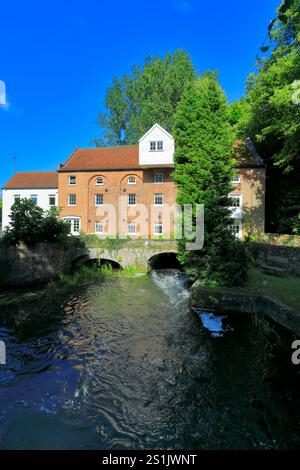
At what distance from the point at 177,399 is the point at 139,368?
1.43 m

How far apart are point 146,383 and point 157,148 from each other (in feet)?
74.0

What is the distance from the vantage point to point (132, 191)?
26656 millimetres

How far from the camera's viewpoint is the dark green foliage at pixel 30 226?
50.9 feet

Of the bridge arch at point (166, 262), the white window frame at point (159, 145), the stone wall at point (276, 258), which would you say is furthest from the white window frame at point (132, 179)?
the stone wall at point (276, 258)

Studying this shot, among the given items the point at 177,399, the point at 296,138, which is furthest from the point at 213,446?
the point at 296,138

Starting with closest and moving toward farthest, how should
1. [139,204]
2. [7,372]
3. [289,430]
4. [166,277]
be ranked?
[289,430] < [7,372] < [166,277] < [139,204]

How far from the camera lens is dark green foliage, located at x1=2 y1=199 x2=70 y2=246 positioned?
1552 cm

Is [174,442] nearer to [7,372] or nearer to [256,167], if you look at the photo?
[7,372]

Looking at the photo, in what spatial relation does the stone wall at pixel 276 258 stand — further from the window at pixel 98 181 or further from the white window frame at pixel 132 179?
the window at pixel 98 181

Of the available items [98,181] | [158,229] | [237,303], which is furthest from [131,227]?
[237,303]

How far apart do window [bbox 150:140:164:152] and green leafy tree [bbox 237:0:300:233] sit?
7383 mm

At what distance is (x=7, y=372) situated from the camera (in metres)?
5.99

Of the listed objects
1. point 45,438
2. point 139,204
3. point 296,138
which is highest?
point 296,138

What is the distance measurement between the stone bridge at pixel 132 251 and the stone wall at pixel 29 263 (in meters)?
2.96
